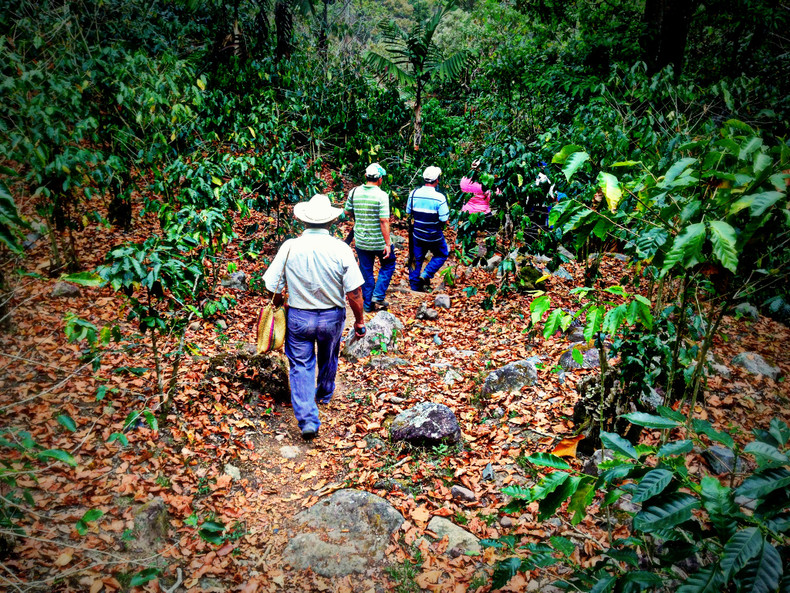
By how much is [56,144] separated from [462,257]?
5282 mm

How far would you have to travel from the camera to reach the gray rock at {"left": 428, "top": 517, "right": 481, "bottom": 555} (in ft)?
11.3

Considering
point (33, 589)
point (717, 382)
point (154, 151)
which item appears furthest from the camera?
point (154, 151)

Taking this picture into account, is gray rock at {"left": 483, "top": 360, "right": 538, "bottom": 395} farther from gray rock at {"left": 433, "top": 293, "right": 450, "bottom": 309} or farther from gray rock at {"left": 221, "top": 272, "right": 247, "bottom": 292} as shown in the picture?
gray rock at {"left": 221, "top": 272, "right": 247, "bottom": 292}

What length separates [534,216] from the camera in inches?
303

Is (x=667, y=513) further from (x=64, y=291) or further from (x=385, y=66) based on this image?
(x=385, y=66)

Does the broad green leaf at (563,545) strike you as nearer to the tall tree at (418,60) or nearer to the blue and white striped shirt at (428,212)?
the blue and white striped shirt at (428,212)

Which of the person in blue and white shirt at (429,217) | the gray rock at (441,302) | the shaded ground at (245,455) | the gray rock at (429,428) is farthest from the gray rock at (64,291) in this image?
the gray rock at (441,302)

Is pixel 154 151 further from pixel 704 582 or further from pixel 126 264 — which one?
pixel 704 582

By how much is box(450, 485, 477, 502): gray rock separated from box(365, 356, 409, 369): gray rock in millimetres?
2099

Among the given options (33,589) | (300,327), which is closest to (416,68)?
(300,327)

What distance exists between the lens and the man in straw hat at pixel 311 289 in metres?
4.38

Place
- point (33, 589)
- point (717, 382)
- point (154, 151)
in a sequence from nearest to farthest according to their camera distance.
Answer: point (33, 589)
point (717, 382)
point (154, 151)

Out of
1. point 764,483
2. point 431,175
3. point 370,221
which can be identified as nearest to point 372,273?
point 370,221

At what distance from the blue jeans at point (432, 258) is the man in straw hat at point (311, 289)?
3.13 meters
